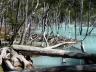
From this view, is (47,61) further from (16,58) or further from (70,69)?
(70,69)

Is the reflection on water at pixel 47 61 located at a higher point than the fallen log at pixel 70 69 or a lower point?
lower

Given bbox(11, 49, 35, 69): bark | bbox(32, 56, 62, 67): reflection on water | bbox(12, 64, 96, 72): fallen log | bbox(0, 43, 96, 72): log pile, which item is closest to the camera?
bbox(12, 64, 96, 72): fallen log

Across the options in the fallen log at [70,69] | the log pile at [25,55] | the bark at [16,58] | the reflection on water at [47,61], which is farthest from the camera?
the reflection on water at [47,61]

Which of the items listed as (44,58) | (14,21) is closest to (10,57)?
(44,58)

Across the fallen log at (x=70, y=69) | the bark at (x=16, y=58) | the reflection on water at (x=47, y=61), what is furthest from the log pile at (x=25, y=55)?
the reflection on water at (x=47, y=61)

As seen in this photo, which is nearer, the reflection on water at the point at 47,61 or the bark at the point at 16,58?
the bark at the point at 16,58

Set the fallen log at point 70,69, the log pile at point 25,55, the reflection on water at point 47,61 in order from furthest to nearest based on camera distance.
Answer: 1. the reflection on water at point 47,61
2. the log pile at point 25,55
3. the fallen log at point 70,69

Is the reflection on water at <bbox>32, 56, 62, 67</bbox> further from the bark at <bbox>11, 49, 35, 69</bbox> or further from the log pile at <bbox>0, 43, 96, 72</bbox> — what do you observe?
the bark at <bbox>11, 49, 35, 69</bbox>

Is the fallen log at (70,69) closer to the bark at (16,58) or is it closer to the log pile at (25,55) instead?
the log pile at (25,55)

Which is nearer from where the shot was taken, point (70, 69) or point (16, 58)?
point (70, 69)

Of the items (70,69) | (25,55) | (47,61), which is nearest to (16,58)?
(25,55)

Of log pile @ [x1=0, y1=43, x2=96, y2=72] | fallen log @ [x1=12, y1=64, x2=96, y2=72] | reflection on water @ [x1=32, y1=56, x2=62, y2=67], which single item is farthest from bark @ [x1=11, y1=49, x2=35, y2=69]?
reflection on water @ [x1=32, y1=56, x2=62, y2=67]

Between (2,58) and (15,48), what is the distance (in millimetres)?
1011

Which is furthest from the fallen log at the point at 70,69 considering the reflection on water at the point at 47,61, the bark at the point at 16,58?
the reflection on water at the point at 47,61
